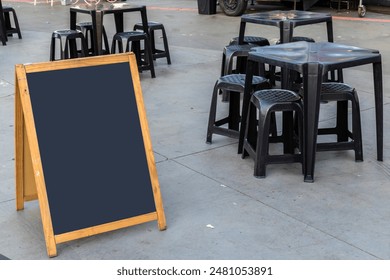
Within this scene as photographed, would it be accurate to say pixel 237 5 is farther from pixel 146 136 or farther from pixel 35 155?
pixel 35 155

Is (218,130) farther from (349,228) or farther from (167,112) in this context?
(349,228)

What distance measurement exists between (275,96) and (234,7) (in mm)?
10289

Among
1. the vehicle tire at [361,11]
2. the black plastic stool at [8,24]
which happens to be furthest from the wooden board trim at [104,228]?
the vehicle tire at [361,11]

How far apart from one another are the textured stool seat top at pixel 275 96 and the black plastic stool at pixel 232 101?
338 millimetres

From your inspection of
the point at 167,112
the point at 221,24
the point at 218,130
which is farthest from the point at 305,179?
the point at 221,24

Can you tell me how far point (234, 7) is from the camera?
49.2ft

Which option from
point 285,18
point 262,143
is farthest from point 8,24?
point 262,143

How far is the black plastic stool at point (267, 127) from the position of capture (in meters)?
4.92

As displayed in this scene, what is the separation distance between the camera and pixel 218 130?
19.2 ft

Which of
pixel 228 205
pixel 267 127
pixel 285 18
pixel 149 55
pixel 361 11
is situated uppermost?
pixel 285 18

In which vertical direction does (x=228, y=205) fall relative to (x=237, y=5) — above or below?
above

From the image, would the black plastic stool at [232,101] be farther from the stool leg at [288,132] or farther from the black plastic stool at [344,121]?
the black plastic stool at [344,121]

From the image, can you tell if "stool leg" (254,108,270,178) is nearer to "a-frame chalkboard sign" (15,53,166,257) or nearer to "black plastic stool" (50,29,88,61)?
"a-frame chalkboard sign" (15,53,166,257)
